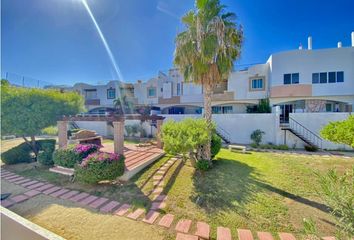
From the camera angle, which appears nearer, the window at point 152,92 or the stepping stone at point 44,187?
the stepping stone at point 44,187

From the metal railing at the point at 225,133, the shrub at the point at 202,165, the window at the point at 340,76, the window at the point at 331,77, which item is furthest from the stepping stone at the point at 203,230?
the window at the point at 340,76

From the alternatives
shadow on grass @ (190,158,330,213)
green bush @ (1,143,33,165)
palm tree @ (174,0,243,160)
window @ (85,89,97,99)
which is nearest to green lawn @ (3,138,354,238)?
shadow on grass @ (190,158,330,213)

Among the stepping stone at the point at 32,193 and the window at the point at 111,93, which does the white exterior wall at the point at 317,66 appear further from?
the window at the point at 111,93

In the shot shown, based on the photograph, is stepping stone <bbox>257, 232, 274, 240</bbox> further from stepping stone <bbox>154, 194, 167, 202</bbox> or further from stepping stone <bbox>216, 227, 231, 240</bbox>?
stepping stone <bbox>154, 194, 167, 202</bbox>

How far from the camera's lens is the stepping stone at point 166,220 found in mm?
4577

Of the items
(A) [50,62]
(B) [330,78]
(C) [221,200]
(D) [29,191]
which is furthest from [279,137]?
(A) [50,62]

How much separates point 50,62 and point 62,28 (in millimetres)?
4937

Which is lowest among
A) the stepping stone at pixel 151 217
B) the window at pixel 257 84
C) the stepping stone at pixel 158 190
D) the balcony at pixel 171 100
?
the stepping stone at pixel 151 217

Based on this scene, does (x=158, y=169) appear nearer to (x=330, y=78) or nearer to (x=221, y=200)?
(x=221, y=200)

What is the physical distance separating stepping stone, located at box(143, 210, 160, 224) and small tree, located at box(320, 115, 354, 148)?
6501mm

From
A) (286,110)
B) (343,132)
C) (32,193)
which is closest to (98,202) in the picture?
(32,193)

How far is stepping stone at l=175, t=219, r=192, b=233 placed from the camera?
171 inches

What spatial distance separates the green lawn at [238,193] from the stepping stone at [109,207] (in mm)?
294

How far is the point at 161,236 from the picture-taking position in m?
4.16
